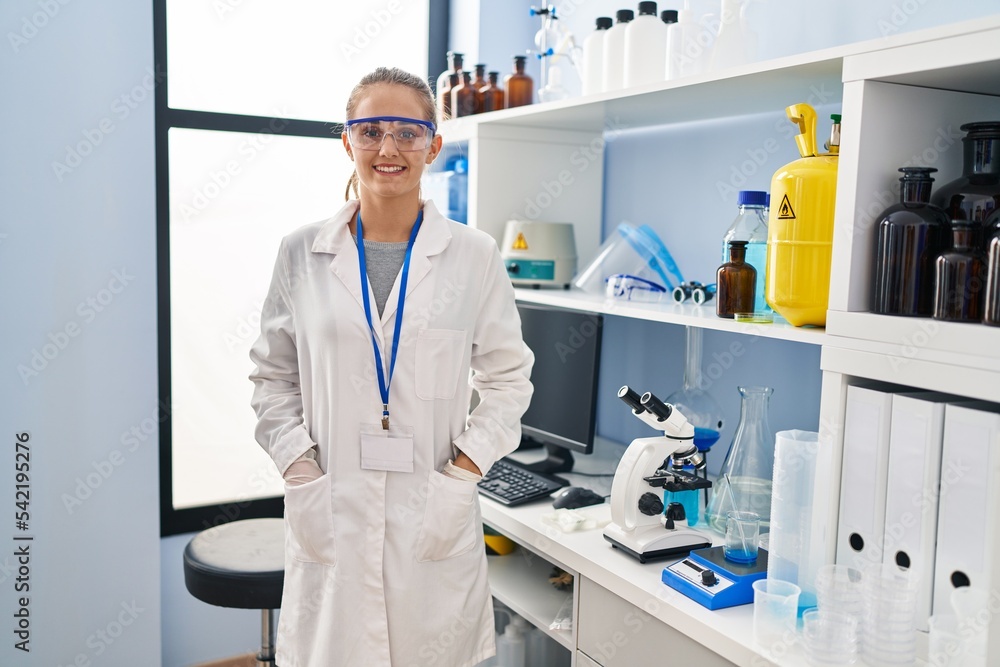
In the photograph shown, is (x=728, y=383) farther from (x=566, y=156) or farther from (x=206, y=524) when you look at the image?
(x=206, y=524)

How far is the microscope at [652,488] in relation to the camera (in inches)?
66.0

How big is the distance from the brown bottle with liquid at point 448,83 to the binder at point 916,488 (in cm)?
175

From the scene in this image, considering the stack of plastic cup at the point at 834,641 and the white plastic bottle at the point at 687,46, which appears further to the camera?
the white plastic bottle at the point at 687,46

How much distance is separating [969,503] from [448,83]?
2014 mm

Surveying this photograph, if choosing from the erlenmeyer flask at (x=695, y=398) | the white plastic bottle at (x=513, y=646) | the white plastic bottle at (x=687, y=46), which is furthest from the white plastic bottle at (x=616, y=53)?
the white plastic bottle at (x=513, y=646)

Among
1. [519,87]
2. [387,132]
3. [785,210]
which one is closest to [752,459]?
[785,210]

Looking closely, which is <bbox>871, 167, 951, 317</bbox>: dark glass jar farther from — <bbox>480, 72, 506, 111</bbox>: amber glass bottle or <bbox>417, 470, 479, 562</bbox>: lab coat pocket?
<bbox>480, 72, 506, 111</bbox>: amber glass bottle

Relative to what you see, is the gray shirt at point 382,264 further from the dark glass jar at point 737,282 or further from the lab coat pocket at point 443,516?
the dark glass jar at point 737,282

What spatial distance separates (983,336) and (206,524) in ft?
8.02

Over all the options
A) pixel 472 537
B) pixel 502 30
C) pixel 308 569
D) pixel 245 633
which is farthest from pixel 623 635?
pixel 502 30

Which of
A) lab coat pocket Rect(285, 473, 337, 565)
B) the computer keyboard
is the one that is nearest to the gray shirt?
lab coat pocket Rect(285, 473, 337, 565)

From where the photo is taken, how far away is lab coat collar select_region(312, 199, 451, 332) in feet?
5.35

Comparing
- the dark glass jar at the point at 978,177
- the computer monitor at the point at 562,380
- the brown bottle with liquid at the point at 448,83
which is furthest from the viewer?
the brown bottle with liquid at the point at 448,83

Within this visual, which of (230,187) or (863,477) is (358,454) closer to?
(863,477)
